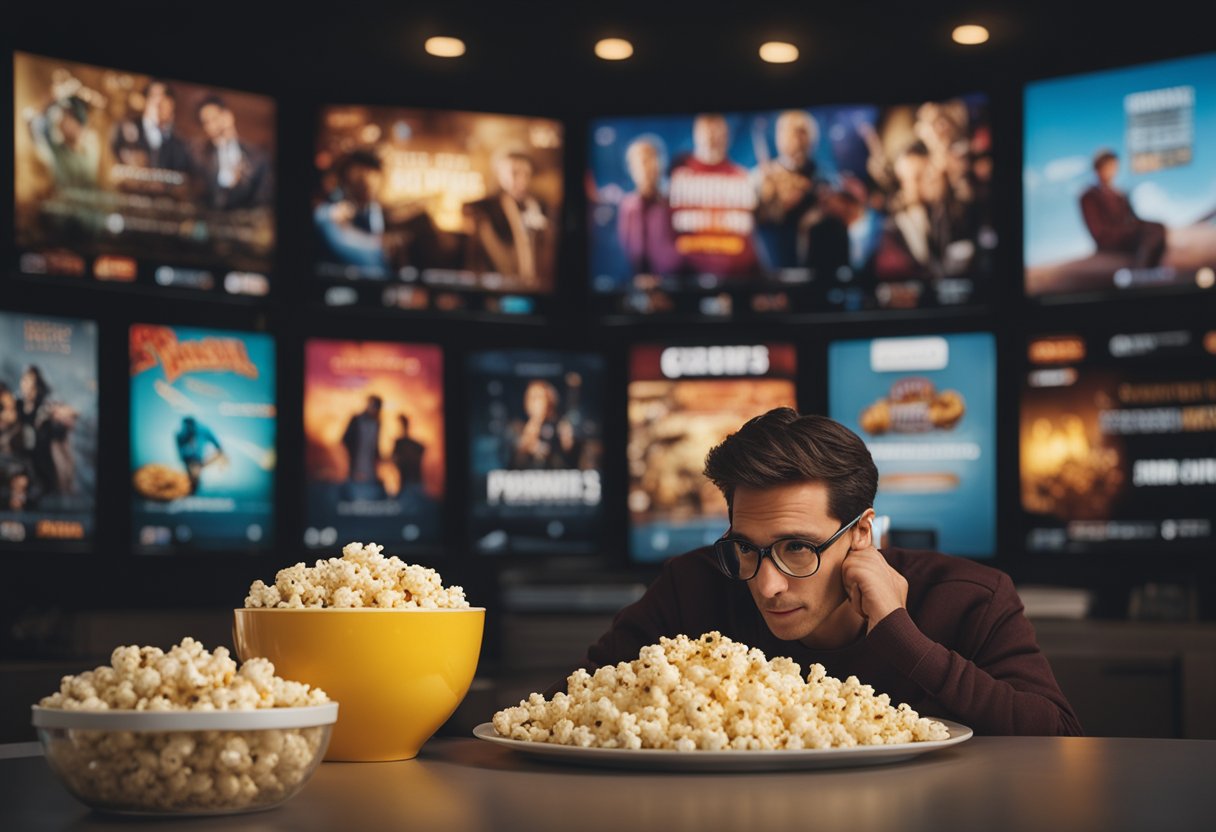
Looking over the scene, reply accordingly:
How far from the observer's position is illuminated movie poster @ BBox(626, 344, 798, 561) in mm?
5301

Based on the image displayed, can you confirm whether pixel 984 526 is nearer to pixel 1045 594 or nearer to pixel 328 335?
pixel 1045 594

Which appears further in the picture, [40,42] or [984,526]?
[984,526]

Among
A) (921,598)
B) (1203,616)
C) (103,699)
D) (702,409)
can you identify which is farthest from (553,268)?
(103,699)

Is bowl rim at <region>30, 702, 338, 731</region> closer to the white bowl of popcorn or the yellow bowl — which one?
the white bowl of popcorn

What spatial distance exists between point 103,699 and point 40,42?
4.10 metres

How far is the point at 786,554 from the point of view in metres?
1.82

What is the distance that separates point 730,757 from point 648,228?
429 cm

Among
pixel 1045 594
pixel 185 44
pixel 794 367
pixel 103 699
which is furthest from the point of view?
pixel 794 367

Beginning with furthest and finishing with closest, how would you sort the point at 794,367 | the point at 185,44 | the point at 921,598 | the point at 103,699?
the point at 794,367 < the point at 185,44 < the point at 921,598 < the point at 103,699

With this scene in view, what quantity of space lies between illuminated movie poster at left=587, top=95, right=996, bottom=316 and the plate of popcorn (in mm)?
3909

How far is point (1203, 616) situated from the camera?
4.62 m

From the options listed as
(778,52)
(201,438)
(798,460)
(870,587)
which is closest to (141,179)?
(201,438)

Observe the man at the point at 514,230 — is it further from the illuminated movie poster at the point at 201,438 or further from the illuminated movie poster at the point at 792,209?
the illuminated movie poster at the point at 201,438

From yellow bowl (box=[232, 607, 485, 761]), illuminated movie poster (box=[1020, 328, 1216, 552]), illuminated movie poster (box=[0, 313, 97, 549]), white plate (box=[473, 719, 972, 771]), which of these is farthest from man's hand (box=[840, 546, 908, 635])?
illuminated movie poster (box=[0, 313, 97, 549])
